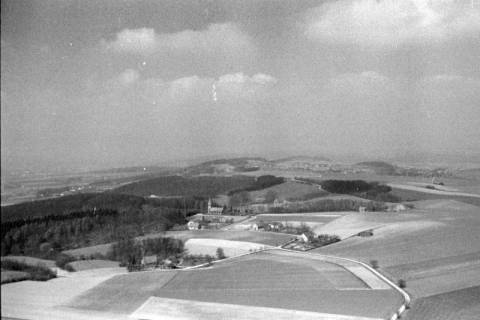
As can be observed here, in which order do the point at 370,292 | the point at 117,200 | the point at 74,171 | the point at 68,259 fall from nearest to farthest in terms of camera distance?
the point at 370,292, the point at 68,259, the point at 74,171, the point at 117,200

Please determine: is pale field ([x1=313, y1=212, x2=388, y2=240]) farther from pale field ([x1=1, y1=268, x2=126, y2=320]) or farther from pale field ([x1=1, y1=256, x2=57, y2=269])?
pale field ([x1=1, y1=256, x2=57, y2=269])

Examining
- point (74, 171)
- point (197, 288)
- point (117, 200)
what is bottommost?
point (197, 288)

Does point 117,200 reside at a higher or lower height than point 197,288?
higher

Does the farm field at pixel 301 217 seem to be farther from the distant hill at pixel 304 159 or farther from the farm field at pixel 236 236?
the distant hill at pixel 304 159

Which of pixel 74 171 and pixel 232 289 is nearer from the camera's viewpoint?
pixel 232 289

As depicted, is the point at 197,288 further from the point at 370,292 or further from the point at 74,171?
the point at 74,171

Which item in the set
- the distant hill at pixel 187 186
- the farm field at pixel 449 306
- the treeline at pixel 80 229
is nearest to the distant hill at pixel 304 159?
the distant hill at pixel 187 186

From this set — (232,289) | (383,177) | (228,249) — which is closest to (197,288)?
(232,289)
